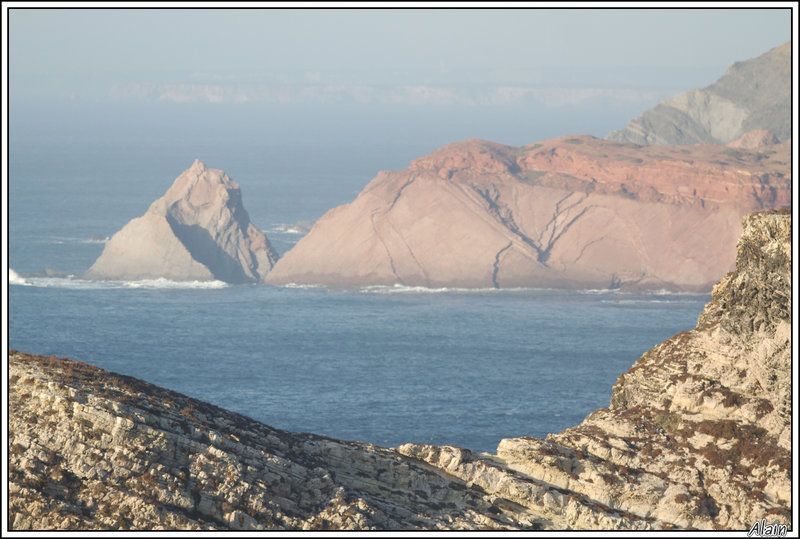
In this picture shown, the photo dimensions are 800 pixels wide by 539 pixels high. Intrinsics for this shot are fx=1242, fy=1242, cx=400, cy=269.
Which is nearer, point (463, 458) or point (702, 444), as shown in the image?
point (463, 458)

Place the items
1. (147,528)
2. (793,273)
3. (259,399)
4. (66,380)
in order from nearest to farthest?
(147,528), (66,380), (793,273), (259,399)

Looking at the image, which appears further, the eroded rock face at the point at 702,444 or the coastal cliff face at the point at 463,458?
the eroded rock face at the point at 702,444

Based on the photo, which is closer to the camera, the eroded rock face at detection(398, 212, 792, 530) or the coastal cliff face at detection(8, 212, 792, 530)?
the coastal cliff face at detection(8, 212, 792, 530)

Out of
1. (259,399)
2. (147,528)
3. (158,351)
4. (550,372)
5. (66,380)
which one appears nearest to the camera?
(147,528)

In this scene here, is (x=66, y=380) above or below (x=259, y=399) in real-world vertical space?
above

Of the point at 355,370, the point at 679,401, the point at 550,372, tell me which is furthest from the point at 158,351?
the point at 679,401

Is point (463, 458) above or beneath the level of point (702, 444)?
beneath

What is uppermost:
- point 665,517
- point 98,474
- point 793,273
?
point 793,273

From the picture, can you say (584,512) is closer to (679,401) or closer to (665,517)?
(665,517)
